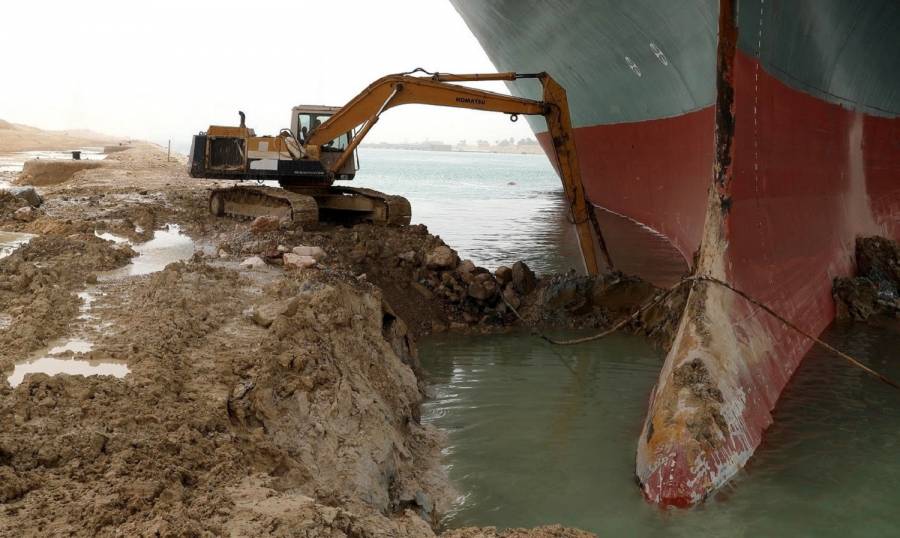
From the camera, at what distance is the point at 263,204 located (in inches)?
444

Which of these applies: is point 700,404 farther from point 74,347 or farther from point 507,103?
point 507,103

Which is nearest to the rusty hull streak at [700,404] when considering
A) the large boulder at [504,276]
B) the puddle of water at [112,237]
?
the large boulder at [504,276]

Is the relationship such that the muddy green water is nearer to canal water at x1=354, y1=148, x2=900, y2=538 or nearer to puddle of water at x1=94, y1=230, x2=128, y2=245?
canal water at x1=354, y1=148, x2=900, y2=538

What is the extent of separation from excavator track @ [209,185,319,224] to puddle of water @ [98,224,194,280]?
121cm

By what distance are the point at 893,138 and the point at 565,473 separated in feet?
30.5

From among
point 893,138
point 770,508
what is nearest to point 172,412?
point 770,508

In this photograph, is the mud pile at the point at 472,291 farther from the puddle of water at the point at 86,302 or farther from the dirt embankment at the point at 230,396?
the puddle of water at the point at 86,302

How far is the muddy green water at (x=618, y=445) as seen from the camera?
4.36m

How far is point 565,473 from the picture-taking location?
4.98m

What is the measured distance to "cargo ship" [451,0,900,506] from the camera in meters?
5.15

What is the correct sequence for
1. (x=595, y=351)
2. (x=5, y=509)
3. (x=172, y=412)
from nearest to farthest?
(x=5, y=509) → (x=172, y=412) → (x=595, y=351)

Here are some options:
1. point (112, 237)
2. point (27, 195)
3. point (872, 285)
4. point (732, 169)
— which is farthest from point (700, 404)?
point (27, 195)

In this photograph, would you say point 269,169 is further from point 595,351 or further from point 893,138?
point 893,138

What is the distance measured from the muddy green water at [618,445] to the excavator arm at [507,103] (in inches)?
69.1
